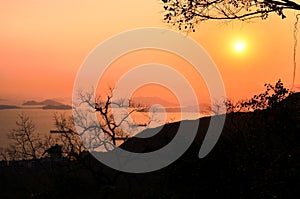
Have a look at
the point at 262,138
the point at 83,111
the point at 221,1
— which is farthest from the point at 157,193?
the point at 83,111

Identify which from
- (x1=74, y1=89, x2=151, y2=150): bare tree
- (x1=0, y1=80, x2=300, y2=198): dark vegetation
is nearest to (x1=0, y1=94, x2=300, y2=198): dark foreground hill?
(x1=0, y1=80, x2=300, y2=198): dark vegetation

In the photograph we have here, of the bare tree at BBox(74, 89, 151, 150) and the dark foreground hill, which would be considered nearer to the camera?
the dark foreground hill

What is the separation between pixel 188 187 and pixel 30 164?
5725cm

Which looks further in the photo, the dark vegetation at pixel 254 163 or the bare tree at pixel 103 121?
the bare tree at pixel 103 121

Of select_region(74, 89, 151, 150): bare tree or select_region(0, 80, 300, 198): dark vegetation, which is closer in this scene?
select_region(0, 80, 300, 198): dark vegetation

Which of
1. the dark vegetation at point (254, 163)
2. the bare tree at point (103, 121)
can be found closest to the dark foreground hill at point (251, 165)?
the dark vegetation at point (254, 163)

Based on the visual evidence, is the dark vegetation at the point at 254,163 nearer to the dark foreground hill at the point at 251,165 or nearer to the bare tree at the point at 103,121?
the dark foreground hill at the point at 251,165

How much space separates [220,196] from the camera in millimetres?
13312

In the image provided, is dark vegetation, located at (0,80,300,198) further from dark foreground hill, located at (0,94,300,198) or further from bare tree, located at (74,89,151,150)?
bare tree, located at (74,89,151,150)

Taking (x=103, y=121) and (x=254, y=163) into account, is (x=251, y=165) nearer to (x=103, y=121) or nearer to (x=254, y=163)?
(x=254, y=163)

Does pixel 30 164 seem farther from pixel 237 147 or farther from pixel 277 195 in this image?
pixel 277 195

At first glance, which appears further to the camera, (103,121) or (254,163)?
(103,121)

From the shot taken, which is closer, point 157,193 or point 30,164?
point 157,193

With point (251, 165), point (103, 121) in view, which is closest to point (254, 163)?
point (251, 165)
